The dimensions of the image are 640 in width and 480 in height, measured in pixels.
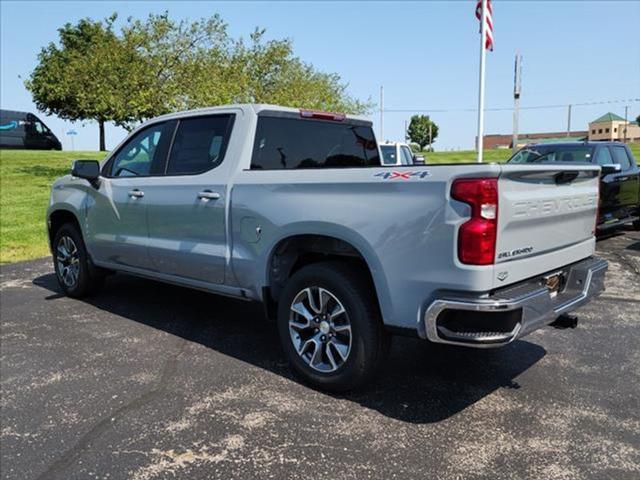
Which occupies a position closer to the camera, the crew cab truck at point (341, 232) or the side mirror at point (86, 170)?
the crew cab truck at point (341, 232)

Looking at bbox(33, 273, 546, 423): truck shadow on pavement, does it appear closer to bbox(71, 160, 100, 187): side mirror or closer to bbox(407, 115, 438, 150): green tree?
bbox(71, 160, 100, 187): side mirror

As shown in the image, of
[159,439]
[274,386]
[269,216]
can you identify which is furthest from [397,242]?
[159,439]

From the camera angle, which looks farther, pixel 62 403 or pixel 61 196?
pixel 61 196

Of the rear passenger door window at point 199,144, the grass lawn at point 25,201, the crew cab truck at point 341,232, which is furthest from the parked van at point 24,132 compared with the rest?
the rear passenger door window at point 199,144

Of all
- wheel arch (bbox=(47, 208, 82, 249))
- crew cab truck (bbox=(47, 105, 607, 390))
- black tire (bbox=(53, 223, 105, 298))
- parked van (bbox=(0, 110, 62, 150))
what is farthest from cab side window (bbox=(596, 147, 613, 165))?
parked van (bbox=(0, 110, 62, 150))

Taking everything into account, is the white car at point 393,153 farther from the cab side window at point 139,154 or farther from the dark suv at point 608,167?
the cab side window at point 139,154

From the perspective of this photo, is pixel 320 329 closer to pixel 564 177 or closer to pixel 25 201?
pixel 564 177

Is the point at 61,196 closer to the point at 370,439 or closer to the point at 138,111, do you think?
the point at 370,439

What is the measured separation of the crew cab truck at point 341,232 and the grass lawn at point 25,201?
5254mm

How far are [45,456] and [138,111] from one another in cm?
1596

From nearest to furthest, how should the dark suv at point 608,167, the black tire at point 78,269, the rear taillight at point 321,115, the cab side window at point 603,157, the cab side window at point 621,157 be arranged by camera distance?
the rear taillight at point 321,115 → the black tire at point 78,269 → the dark suv at point 608,167 → the cab side window at point 603,157 → the cab side window at point 621,157

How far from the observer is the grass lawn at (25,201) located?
32.9 feet

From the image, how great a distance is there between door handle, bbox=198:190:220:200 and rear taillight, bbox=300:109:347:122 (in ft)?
3.36

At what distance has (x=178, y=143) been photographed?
5.01 meters
